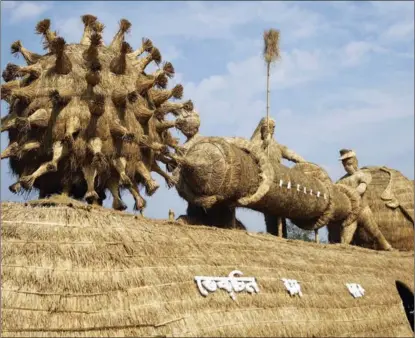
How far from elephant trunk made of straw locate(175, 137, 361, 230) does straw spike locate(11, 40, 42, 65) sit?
107 inches

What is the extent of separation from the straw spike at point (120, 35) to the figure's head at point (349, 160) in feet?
25.3

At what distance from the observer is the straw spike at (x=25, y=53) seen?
35.9 ft

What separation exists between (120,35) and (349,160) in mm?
7893

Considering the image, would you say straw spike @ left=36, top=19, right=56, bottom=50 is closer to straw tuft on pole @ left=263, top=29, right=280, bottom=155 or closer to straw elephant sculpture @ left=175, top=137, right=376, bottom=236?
straw elephant sculpture @ left=175, top=137, right=376, bottom=236

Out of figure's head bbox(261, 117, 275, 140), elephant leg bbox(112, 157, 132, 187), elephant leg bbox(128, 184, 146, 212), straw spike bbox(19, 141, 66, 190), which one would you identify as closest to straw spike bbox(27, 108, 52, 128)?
straw spike bbox(19, 141, 66, 190)

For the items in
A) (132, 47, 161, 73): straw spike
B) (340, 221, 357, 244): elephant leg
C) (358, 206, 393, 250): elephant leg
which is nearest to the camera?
(132, 47, 161, 73): straw spike

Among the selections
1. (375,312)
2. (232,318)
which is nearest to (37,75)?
(232,318)

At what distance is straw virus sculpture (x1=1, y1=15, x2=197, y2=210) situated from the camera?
400 inches

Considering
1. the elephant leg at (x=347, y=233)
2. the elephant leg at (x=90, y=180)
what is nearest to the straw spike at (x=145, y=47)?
the elephant leg at (x=90, y=180)

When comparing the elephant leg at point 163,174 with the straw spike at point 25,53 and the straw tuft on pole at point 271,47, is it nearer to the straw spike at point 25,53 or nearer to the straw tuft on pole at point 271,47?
the straw spike at point 25,53

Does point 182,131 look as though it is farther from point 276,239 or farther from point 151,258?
point 151,258

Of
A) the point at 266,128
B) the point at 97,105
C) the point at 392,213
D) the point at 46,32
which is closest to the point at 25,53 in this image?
the point at 46,32

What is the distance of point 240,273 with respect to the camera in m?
10.5

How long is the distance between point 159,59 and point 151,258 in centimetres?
368
